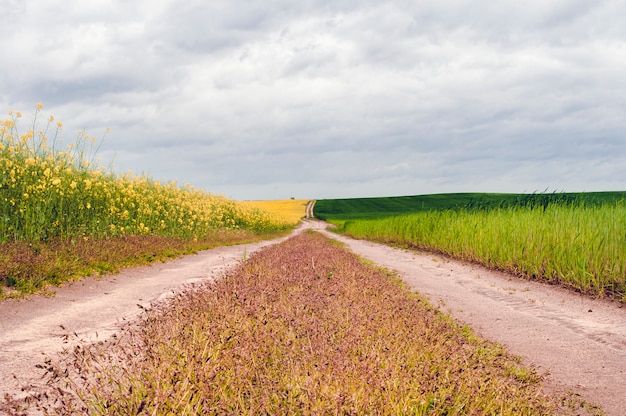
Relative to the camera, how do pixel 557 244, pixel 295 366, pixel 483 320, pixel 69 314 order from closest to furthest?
pixel 295 366 → pixel 69 314 → pixel 483 320 → pixel 557 244

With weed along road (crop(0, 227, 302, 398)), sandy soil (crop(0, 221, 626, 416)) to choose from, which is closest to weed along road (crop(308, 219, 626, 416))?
sandy soil (crop(0, 221, 626, 416))

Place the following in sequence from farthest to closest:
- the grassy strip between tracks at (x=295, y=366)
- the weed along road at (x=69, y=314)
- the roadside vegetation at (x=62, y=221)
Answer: the roadside vegetation at (x=62, y=221), the weed along road at (x=69, y=314), the grassy strip between tracks at (x=295, y=366)

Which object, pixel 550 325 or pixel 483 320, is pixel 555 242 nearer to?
pixel 550 325

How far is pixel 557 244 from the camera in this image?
9.63 meters

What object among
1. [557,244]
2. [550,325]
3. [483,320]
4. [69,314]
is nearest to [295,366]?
[483,320]

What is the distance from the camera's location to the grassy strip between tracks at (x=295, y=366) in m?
2.63

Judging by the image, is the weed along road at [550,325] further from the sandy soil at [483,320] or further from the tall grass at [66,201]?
the tall grass at [66,201]

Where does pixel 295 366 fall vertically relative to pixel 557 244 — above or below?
below

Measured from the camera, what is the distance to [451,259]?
14.7 m

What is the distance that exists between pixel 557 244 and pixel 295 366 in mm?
8502

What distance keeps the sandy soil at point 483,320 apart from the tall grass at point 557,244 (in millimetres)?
482

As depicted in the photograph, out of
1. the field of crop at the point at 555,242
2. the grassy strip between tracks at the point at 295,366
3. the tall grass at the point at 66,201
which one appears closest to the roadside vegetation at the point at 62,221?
the tall grass at the point at 66,201

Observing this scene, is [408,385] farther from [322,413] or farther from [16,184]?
[16,184]

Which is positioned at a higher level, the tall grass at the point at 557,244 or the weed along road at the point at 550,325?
the tall grass at the point at 557,244
